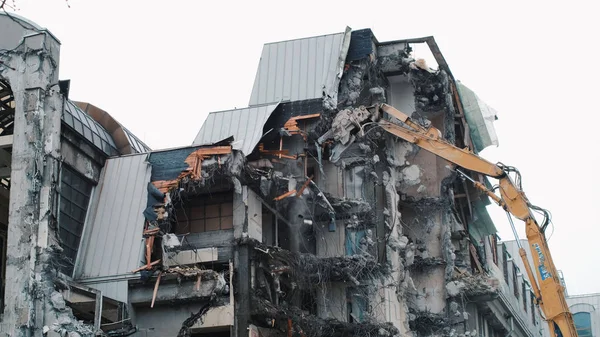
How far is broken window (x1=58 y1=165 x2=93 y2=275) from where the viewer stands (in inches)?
1212

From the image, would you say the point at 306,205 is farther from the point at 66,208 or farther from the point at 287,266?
the point at 66,208

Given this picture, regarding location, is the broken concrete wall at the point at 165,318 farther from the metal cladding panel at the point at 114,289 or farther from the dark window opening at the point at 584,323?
the dark window opening at the point at 584,323

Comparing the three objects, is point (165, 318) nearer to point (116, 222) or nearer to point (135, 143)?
point (116, 222)

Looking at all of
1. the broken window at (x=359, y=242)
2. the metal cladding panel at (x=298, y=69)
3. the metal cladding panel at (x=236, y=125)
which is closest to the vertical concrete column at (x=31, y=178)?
the metal cladding panel at (x=236, y=125)

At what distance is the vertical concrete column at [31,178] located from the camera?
85.3 ft

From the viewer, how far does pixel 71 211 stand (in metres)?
31.4

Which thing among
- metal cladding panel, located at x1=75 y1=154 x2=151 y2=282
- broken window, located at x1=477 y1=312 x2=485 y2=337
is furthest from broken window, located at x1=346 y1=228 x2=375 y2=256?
broken window, located at x1=477 y1=312 x2=485 y2=337

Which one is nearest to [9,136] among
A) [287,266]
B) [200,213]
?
[200,213]

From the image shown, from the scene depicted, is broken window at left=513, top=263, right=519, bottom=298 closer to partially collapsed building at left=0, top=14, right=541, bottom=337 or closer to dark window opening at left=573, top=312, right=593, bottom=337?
partially collapsed building at left=0, top=14, right=541, bottom=337

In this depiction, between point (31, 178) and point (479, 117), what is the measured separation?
78.2 feet

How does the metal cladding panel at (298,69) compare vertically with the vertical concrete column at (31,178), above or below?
above

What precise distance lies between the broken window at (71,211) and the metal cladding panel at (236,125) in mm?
4624

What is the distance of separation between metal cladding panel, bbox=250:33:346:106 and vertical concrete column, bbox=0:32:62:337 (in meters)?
11.4

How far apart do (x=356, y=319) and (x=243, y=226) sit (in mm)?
6375
